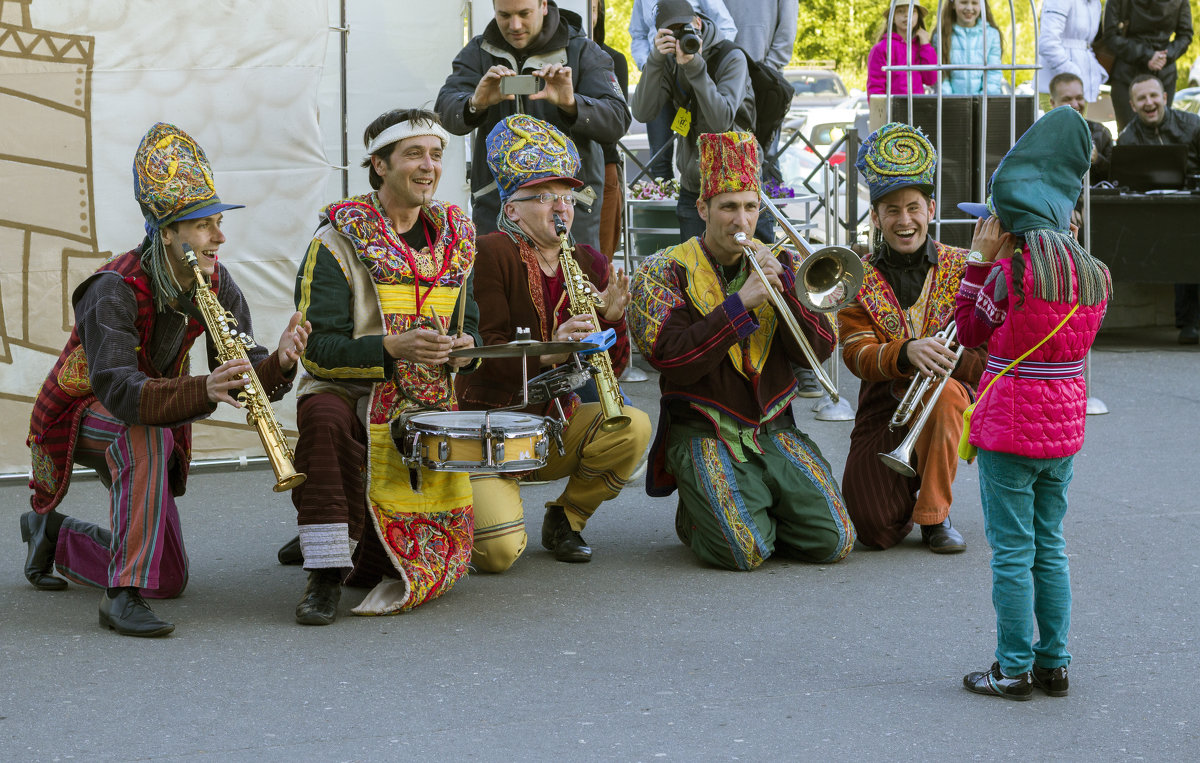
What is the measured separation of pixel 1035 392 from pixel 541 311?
2.03 m

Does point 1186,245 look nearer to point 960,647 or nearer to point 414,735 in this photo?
point 960,647

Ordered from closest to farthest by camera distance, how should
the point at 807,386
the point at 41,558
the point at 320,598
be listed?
the point at 320,598, the point at 41,558, the point at 807,386

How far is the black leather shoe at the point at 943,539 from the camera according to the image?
5.25 meters

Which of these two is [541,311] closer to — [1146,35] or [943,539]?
[943,539]

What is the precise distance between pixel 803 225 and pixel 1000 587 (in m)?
5.70

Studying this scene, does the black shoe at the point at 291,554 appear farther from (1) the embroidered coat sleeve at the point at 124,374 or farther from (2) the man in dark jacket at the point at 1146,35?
(2) the man in dark jacket at the point at 1146,35

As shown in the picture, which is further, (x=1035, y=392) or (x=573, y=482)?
(x=573, y=482)

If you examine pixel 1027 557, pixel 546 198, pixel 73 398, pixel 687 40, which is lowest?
pixel 1027 557

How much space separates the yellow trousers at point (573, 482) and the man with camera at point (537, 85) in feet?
4.10

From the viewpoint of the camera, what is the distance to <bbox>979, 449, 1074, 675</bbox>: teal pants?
12.2ft

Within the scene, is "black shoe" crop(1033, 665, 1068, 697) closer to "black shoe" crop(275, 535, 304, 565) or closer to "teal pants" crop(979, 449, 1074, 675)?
"teal pants" crop(979, 449, 1074, 675)

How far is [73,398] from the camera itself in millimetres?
4598

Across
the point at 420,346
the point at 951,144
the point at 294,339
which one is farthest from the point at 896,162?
the point at 951,144

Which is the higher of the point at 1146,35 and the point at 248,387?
the point at 1146,35
